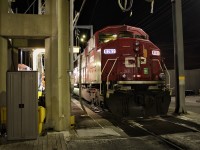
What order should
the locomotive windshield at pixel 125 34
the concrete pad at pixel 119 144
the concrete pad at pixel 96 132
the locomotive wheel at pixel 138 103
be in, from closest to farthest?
1. the concrete pad at pixel 119 144
2. the concrete pad at pixel 96 132
3. the locomotive wheel at pixel 138 103
4. the locomotive windshield at pixel 125 34

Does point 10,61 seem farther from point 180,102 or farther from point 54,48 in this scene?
point 180,102

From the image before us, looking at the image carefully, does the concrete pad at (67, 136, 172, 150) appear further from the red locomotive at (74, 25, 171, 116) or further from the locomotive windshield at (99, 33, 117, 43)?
the locomotive windshield at (99, 33, 117, 43)

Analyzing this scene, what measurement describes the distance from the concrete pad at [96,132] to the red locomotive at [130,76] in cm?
259

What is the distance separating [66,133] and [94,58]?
6349 millimetres

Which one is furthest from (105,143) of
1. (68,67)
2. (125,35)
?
(125,35)

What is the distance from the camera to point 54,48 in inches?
361

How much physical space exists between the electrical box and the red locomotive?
4.32m

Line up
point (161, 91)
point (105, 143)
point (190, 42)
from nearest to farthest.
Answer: point (105, 143) < point (161, 91) < point (190, 42)

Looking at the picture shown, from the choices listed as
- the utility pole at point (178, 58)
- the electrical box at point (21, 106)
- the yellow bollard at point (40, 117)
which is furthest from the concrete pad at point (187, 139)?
the utility pole at point (178, 58)

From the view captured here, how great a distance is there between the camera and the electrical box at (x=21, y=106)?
8125 millimetres

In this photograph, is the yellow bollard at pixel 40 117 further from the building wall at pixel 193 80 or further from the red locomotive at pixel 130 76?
the building wall at pixel 193 80

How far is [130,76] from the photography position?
12.8 metres

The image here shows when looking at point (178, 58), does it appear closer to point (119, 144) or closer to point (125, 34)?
point (125, 34)

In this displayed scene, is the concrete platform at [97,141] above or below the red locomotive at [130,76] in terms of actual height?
below
